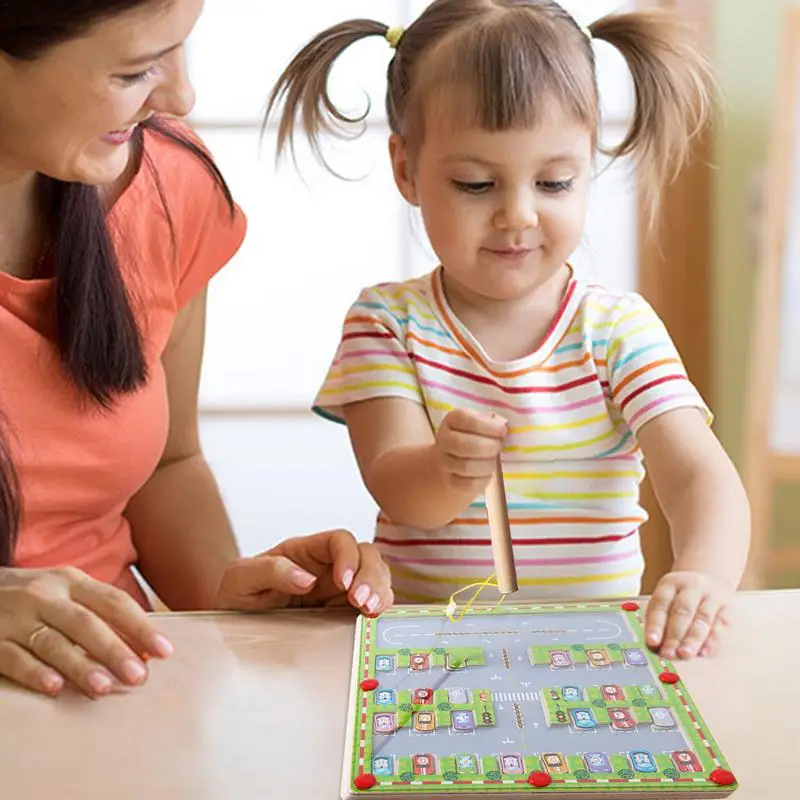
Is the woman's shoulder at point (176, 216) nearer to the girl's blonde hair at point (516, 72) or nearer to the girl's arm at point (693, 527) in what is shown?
the girl's blonde hair at point (516, 72)

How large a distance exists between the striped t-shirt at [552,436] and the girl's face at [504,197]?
0.07 m

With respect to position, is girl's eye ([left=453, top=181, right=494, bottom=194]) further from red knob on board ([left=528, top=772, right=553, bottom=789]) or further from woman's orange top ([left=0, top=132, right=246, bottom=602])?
red knob on board ([left=528, top=772, right=553, bottom=789])

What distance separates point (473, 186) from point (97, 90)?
0.33 metres

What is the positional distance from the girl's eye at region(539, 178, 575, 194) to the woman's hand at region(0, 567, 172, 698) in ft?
1.64

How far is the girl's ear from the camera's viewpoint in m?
1.16

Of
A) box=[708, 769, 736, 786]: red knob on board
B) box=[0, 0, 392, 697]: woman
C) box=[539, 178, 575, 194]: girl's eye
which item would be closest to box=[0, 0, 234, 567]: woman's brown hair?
box=[0, 0, 392, 697]: woman

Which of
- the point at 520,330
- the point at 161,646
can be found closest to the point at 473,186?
the point at 520,330

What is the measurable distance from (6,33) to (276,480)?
186 centimetres

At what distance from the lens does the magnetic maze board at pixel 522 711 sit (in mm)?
683

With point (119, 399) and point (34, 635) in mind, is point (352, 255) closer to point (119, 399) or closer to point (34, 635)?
point (119, 399)

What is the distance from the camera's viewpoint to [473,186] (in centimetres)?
107

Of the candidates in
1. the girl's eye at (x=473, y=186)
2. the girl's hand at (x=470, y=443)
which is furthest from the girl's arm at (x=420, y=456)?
the girl's eye at (x=473, y=186)

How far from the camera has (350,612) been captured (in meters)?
0.97

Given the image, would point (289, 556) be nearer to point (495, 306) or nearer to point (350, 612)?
point (350, 612)
